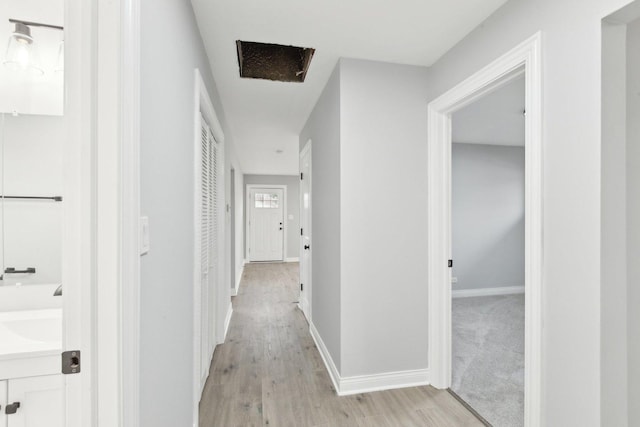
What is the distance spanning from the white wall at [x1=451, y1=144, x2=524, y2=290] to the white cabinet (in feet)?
15.8

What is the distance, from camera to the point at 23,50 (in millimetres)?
1306

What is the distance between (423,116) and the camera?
2344 millimetres

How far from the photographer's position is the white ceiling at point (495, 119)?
9.95 ft

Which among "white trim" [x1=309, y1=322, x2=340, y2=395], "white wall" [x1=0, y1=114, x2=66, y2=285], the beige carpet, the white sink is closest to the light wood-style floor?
"white trim" [x1=309, y1=322, x2=340, y2=395]

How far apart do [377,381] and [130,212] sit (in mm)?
2088

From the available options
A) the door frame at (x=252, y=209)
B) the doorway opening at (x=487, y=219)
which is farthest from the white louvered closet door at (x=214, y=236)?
the door frame at (x=252, y=209)

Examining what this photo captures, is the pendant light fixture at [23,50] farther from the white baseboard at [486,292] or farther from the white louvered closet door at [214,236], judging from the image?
the white baseboard at [486,292]

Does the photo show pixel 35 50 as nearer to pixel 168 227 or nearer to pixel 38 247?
pixel 38 247

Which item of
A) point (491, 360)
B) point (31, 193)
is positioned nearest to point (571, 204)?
point (491, 360)

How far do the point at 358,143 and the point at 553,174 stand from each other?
118cm

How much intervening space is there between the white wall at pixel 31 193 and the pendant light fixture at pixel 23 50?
8.4 inches

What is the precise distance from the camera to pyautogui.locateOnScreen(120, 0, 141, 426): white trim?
0.79m
